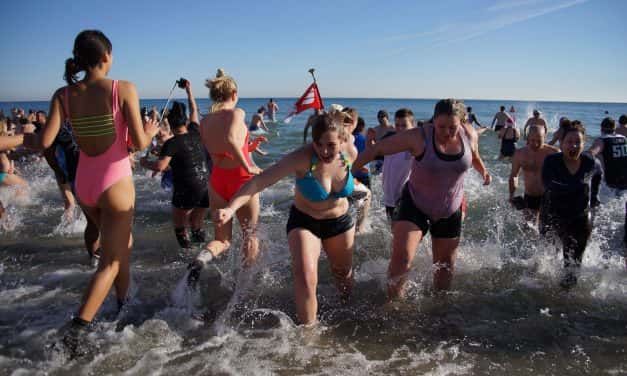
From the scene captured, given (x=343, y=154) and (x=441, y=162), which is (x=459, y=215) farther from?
(x=343, y=154)

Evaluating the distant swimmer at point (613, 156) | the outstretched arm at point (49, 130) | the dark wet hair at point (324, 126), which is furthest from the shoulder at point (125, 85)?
the distant swimmer at point (613, 156)

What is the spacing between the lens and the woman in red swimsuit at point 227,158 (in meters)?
4.07

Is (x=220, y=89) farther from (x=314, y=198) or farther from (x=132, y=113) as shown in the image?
(x=314, y=198)

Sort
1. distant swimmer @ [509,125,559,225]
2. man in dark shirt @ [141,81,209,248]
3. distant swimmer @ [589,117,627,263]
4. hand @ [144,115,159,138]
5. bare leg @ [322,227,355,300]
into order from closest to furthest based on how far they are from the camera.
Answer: hand @ [144,115,159,138] → bare leg @ [322,227,355,300] → man in dark shirt @ [141,81,209,248] → distant swimmer @ [509,125,559,225] → distant swimmer @ [589,117,627,263]

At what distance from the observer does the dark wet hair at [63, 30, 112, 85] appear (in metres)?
2.95

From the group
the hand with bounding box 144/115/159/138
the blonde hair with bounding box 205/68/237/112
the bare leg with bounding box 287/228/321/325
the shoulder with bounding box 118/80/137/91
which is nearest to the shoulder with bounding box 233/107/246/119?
the blonde hair with bounding box 205/68/237/112

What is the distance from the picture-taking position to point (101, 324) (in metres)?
3.69

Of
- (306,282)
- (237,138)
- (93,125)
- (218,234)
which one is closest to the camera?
(93,125)

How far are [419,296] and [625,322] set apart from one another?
1.74 m

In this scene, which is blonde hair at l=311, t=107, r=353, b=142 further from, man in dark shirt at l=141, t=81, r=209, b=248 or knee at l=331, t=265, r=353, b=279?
man in dark shirt at l=141, t=81, r=209, b=248

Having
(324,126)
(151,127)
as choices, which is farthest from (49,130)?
(324,126)

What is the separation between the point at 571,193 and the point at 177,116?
4.18 m

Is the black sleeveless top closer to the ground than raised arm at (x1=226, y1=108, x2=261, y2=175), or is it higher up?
closer to the ground

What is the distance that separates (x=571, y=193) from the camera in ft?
14.8
